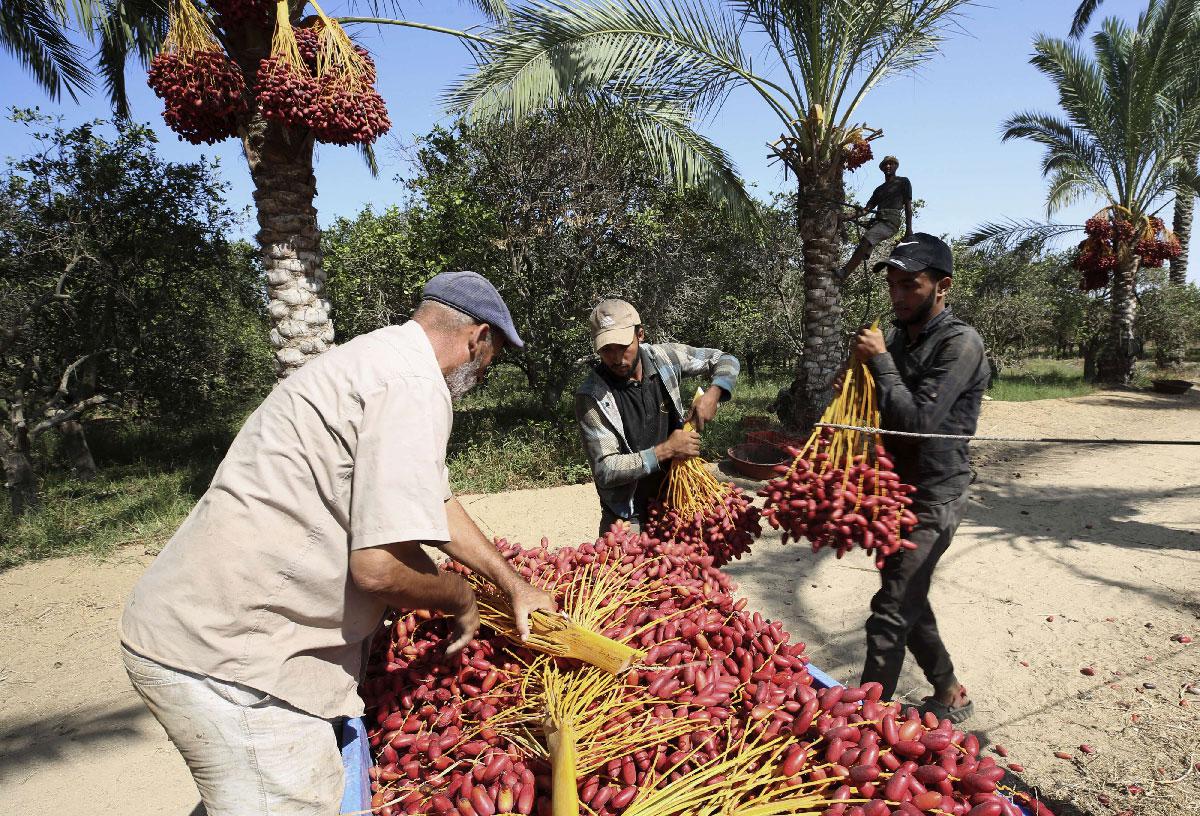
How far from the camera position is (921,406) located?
2.33m

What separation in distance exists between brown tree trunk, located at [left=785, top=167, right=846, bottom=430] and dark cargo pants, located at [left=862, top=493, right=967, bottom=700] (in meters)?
5.41

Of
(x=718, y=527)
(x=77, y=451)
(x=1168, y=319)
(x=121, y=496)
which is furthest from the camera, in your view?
(x=1168, y=319)

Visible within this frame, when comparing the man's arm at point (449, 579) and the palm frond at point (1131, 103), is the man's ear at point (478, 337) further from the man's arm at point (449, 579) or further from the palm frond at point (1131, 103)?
the palm frond at point (1131, 103)

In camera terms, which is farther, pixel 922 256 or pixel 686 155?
pixel 686 155

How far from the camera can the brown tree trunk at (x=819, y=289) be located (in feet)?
24.6

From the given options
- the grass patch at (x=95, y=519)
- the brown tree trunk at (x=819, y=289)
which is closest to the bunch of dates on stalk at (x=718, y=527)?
the brown tree trunk at (x=819, y=289)

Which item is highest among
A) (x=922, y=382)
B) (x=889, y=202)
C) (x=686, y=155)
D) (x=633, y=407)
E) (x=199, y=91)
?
(x=686, y=155)

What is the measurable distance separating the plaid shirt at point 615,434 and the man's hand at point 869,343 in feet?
2.61

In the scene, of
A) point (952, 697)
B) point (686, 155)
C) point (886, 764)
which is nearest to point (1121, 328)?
point (686, 155)

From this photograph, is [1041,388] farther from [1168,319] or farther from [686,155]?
[686,155]

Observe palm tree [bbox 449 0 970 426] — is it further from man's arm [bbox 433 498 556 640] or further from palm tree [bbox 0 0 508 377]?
man's arm [bbox 433 498 556 640]

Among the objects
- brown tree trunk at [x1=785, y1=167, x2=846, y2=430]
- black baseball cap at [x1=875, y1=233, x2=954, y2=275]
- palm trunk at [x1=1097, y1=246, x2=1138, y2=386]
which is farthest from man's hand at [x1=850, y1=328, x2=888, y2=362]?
palm trunk at [x1=1097, y1=246, x2=1138, y2=386]

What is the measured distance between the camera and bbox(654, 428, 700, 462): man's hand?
2.72 m

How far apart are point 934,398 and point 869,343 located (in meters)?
0.34
